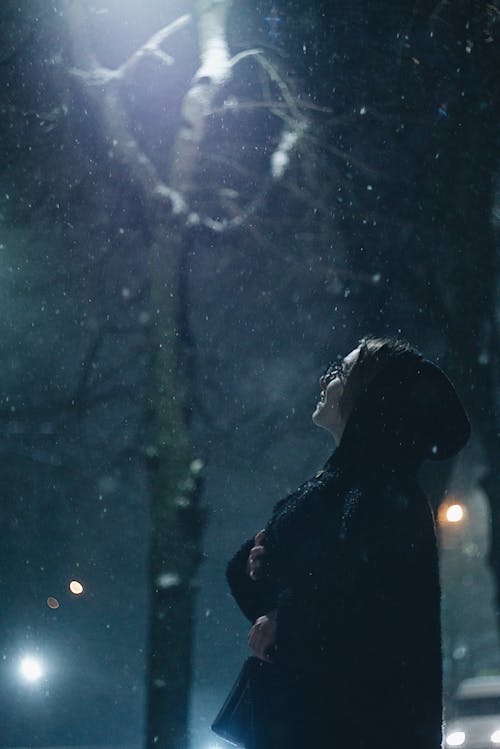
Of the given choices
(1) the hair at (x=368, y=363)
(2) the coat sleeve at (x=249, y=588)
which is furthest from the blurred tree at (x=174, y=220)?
(1) the hair at (x=368, y=363)

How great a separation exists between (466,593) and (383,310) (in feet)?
99.0

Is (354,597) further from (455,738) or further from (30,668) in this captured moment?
(30,668)

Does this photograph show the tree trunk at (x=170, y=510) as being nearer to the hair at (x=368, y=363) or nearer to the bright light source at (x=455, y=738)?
the bright light source at (x=455, y=738)

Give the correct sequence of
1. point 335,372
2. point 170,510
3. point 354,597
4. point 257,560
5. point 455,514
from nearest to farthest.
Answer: point 354,597 → point 257,560 → point 335,372 → point 170,510 → point 455,514

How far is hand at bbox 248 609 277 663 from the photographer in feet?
6.22

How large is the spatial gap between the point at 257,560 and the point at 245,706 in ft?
1.32

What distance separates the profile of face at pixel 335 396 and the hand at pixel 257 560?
42cm

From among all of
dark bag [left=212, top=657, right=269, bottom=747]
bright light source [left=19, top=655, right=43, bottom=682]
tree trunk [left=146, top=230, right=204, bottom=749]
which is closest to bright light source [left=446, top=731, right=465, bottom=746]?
tree trunk [left=146, top=230, right=204, bottom=749]

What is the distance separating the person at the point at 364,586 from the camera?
1.79 m

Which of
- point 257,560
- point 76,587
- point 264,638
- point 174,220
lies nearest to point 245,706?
point 264,638

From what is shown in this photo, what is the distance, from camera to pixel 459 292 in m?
8.20

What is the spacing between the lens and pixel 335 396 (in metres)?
2.26

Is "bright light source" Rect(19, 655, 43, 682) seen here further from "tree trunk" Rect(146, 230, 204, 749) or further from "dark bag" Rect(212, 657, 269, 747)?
"dark bag" Rect(212, 657, 269, 747)

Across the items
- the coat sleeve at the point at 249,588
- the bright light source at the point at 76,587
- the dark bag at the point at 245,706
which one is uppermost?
the bright light source at the point at 76,587
